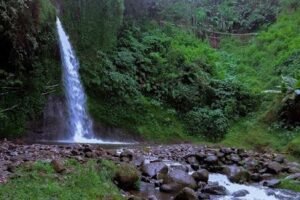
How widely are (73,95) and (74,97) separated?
0.29 feet

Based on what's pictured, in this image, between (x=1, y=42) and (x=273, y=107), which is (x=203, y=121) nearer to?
(x=273, y=107)

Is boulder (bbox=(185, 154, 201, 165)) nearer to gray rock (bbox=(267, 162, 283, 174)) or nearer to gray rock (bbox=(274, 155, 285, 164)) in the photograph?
gray rock (bbox=(267, 162, 283, 174))

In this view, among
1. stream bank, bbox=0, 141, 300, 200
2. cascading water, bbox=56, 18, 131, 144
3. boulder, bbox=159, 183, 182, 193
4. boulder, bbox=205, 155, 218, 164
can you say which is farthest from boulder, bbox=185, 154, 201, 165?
cascading water, bbox=56, 18, 131, 144

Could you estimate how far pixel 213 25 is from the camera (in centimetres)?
3114

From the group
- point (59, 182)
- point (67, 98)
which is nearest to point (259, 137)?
point (67, 98)

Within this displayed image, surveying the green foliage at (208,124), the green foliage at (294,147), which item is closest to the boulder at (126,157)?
the green foliage at (294,147)

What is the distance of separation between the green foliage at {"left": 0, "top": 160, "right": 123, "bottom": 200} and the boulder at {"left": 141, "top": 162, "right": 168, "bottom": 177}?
1.36 meters

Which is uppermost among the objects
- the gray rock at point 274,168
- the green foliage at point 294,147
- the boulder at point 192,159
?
the green foliage at point 294,147

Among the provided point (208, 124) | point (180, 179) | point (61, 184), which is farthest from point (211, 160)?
point (208, 124)

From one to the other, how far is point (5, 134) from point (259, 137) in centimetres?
944

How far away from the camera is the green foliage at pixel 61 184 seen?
6.58 m

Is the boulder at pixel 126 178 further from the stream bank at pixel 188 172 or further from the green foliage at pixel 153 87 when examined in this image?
the green foliage at pixel 153 87

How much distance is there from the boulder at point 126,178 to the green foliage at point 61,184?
172mm

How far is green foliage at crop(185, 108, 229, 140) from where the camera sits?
1886 centimetres
